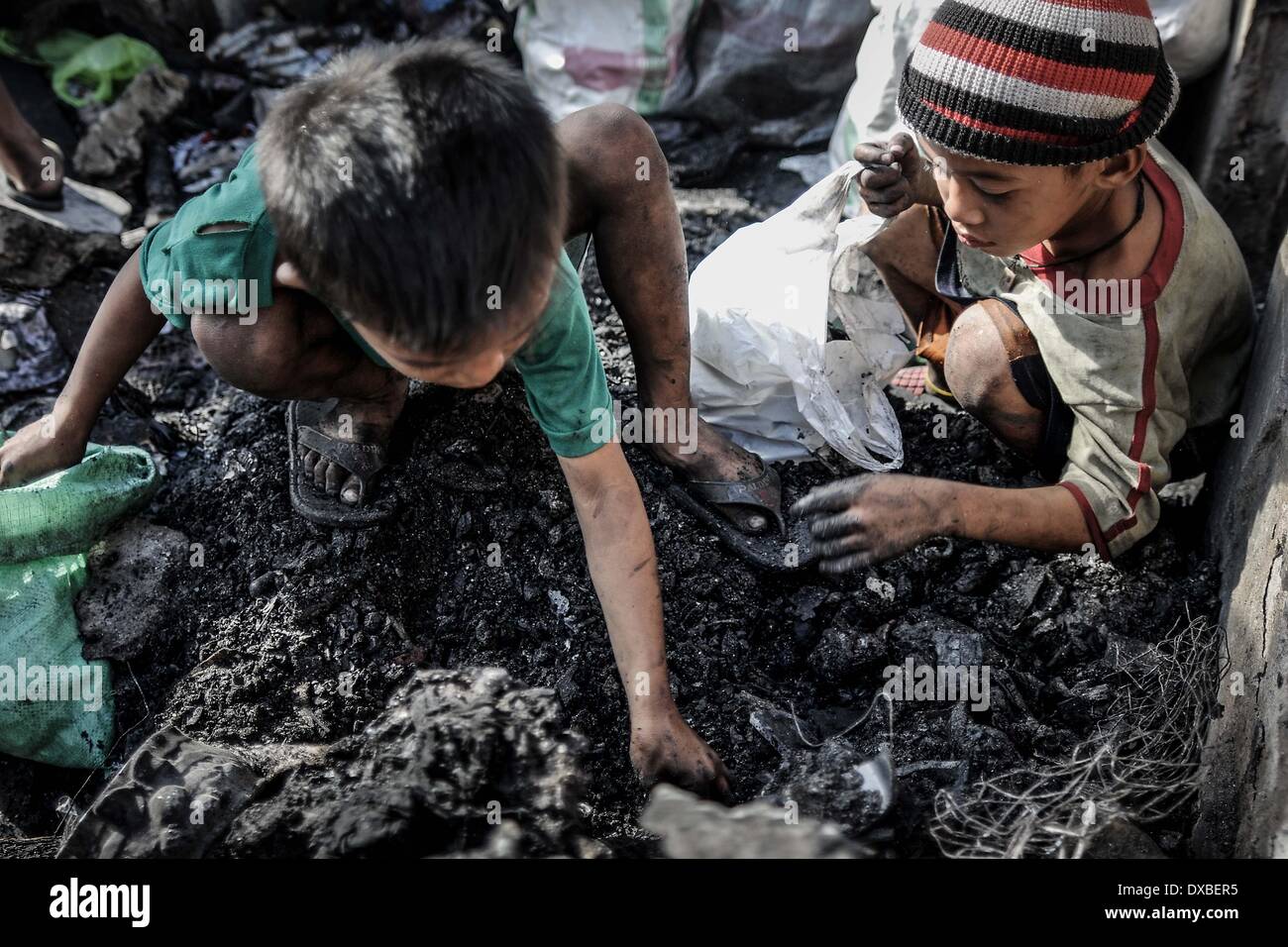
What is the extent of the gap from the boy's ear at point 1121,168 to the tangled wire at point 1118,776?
2.95 ft

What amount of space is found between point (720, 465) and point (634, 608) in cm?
63

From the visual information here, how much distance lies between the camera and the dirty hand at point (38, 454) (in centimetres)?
234

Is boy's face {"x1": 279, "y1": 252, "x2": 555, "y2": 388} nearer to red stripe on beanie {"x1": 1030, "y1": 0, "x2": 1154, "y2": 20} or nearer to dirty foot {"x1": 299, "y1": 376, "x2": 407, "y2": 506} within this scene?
dirty foot {"x1": 299, "y1": 376, "x2": 407, "y2": 506}

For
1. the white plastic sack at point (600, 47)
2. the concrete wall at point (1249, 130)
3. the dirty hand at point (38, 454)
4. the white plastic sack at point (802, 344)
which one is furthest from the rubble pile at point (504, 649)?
the white plastic sack at point (600, 47)

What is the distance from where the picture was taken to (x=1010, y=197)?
2170 millimetres

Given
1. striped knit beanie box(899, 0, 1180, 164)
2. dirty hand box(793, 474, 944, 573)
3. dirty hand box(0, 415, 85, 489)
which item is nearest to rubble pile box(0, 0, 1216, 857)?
dirty hand box(0, 415, 85, 489)

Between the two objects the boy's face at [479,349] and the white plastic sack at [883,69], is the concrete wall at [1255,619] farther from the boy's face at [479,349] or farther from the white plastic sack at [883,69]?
the boy's face at [479,349]

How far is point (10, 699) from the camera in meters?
2.24

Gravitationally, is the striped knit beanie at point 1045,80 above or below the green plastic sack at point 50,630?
above

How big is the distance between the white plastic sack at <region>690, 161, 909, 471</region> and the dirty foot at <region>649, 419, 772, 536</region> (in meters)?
0.15

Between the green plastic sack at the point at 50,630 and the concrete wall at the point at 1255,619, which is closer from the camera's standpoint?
the concrete wall at the point at 1255,619

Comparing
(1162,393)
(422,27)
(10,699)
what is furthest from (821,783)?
(422,27)

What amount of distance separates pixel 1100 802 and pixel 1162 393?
0.85 metres

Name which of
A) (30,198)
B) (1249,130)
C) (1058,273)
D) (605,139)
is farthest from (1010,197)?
(30,198)
